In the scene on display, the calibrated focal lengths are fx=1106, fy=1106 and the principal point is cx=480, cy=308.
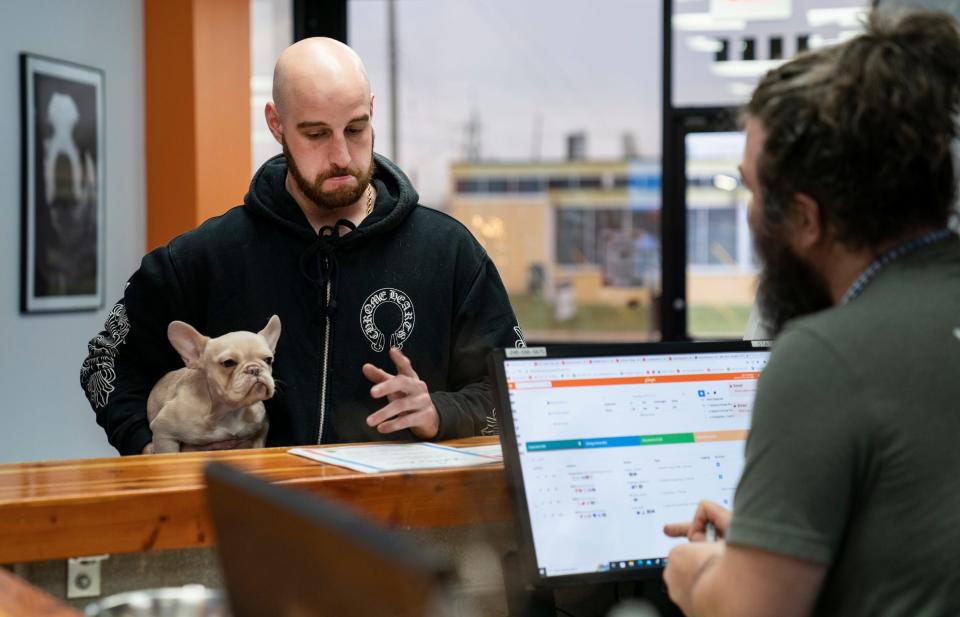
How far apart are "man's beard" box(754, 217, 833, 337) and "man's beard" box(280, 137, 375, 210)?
118 cm

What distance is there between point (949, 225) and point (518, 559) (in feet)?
2.34

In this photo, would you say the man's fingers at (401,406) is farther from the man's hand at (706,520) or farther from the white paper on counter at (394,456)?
the man's hand at (706,520)

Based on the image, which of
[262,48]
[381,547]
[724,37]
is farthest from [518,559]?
[724,37]

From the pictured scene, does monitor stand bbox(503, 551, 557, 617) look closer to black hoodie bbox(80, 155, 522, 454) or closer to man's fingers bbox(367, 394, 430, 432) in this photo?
man's fingers bbox(367, 394, 430, 432)

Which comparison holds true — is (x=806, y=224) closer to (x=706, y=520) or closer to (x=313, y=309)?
(x=706, y=520)

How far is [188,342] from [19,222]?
3043mm

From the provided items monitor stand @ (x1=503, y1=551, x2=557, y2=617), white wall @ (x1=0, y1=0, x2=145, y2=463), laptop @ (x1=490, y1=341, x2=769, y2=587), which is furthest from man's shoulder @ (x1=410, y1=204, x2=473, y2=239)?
white wall @ (x1=0, y1=0, x2=145, y2=463)

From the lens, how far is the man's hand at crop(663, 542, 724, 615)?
1151mm

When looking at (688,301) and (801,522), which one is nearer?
(801,522)

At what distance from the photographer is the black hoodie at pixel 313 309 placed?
86.1 inches

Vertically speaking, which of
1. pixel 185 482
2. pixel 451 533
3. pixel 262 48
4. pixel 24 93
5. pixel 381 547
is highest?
pixel 262 48

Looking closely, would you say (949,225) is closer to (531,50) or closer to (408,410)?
(408,410)

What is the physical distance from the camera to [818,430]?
98 cm

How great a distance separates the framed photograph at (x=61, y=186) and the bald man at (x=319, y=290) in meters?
2.66
